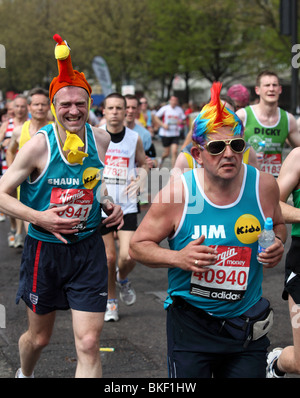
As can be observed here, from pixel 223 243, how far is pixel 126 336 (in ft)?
9.30

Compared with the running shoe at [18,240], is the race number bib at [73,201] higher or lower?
higher

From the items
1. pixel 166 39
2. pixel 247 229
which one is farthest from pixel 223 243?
pixel 166 39

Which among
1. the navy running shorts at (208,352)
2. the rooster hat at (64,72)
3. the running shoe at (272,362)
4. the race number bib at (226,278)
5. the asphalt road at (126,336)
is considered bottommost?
the asphalt road at (126,336)

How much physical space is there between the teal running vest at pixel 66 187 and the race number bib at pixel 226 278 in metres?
1.12

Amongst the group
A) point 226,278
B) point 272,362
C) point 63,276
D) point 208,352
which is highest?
point 226,278

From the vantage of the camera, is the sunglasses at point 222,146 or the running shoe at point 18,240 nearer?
the sunglasses at point 222,146

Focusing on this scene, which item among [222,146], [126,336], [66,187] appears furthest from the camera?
[126,336]

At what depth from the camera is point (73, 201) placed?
4.09 meters

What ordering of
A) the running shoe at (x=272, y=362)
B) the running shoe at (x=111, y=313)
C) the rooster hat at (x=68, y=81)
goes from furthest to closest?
the running shoe at (x=111, y=313), the running shoe at (x=272, y=362), the rooster hat at (x=68, y=81)

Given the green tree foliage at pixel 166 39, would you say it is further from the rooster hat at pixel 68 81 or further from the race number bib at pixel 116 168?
the rooster hat at pixel 68 81

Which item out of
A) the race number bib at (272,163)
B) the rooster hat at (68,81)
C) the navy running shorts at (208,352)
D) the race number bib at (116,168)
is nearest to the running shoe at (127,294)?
the race number bib at (116,168)

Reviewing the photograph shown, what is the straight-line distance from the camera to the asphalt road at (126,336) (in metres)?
4.98

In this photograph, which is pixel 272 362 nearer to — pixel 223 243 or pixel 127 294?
pixel 223 243

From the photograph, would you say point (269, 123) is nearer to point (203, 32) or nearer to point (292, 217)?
point (292, 217)
